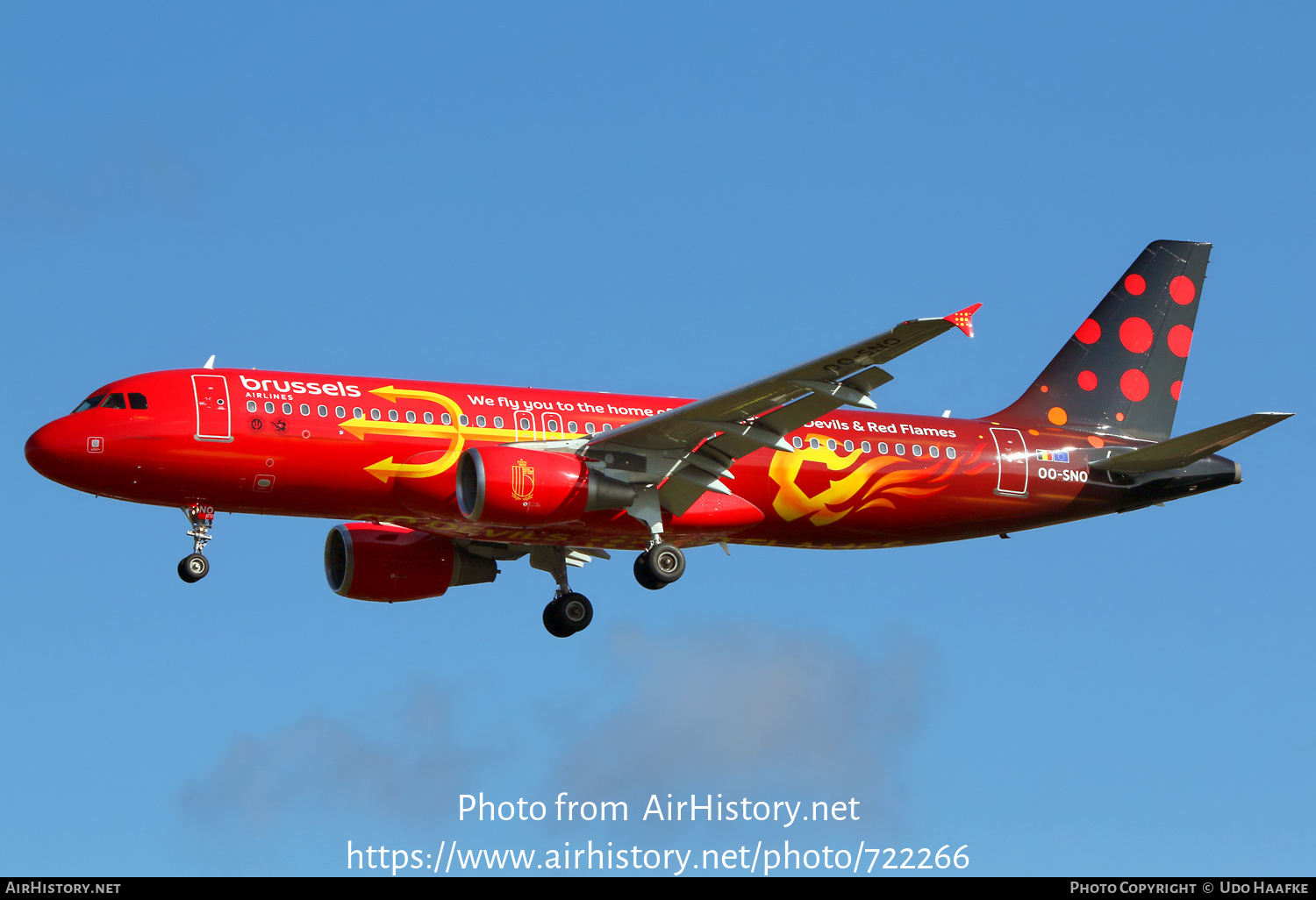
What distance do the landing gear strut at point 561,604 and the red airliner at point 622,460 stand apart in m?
0.06

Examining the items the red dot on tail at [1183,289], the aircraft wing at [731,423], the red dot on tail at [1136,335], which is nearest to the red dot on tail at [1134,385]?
the red dot on tail at [1136,335]

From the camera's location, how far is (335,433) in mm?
36938

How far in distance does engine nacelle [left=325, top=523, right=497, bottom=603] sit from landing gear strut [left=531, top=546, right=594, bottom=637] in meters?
1.34

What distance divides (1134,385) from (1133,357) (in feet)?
2.67

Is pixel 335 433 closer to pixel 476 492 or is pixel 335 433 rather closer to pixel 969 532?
pixel 476 492

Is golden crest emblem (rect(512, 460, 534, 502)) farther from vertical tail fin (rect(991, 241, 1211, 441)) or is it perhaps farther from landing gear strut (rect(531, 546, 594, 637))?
vertical tail fin (rect(991, 241, 1211, 441))

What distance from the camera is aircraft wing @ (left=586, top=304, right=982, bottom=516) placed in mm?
34125

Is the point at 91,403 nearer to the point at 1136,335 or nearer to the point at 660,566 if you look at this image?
the point at 660,566

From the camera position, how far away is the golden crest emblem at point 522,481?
121ft

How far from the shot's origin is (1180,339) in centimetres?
4688

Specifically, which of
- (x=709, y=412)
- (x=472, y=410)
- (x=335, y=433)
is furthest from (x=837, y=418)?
(x=335, y=433)

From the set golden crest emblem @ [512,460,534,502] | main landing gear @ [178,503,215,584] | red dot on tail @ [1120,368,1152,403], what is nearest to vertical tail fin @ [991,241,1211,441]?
red dot on tail @ [1120,368,1152,403]

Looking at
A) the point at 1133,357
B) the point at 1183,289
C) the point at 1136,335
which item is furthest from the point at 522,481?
the point at 1183,289
